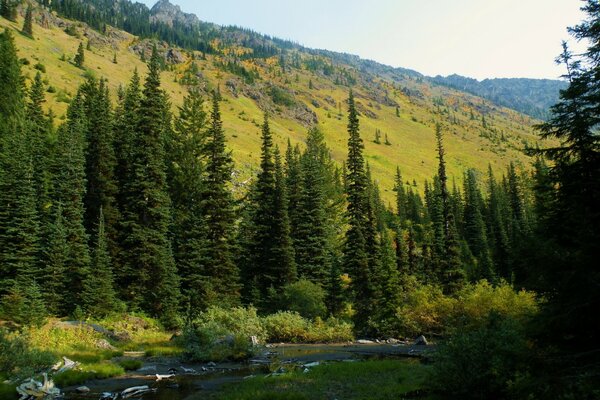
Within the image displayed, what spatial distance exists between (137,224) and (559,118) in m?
42.5

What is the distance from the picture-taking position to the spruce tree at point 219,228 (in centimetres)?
5025

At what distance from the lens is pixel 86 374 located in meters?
22.4

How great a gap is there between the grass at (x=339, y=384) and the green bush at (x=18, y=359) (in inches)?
395

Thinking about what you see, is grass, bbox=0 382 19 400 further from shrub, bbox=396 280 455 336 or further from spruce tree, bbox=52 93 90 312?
shrub, bbox=396 280 455 336

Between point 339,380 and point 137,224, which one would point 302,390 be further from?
point 137,224

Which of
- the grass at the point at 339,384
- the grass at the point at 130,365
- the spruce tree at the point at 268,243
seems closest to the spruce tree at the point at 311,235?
the spruce tree at the point at 268,243

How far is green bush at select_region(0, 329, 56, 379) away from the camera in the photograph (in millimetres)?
20094

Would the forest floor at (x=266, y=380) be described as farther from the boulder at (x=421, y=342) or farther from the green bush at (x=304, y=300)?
the green bush at (x=304, y=300)

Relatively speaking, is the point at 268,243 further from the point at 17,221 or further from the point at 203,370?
the point at 203,370

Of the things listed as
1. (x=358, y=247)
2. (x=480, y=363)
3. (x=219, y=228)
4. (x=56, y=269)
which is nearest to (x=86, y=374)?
(x=480, y=363)

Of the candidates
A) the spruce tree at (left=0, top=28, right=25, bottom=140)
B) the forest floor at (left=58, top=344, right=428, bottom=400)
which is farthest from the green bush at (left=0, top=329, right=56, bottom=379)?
the spruce tree at (left=0, top=28, right=25, bottom=140)

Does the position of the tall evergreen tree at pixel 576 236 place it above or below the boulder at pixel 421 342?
above

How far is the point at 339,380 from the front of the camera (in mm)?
20594

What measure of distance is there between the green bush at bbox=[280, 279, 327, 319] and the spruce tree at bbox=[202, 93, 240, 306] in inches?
239
